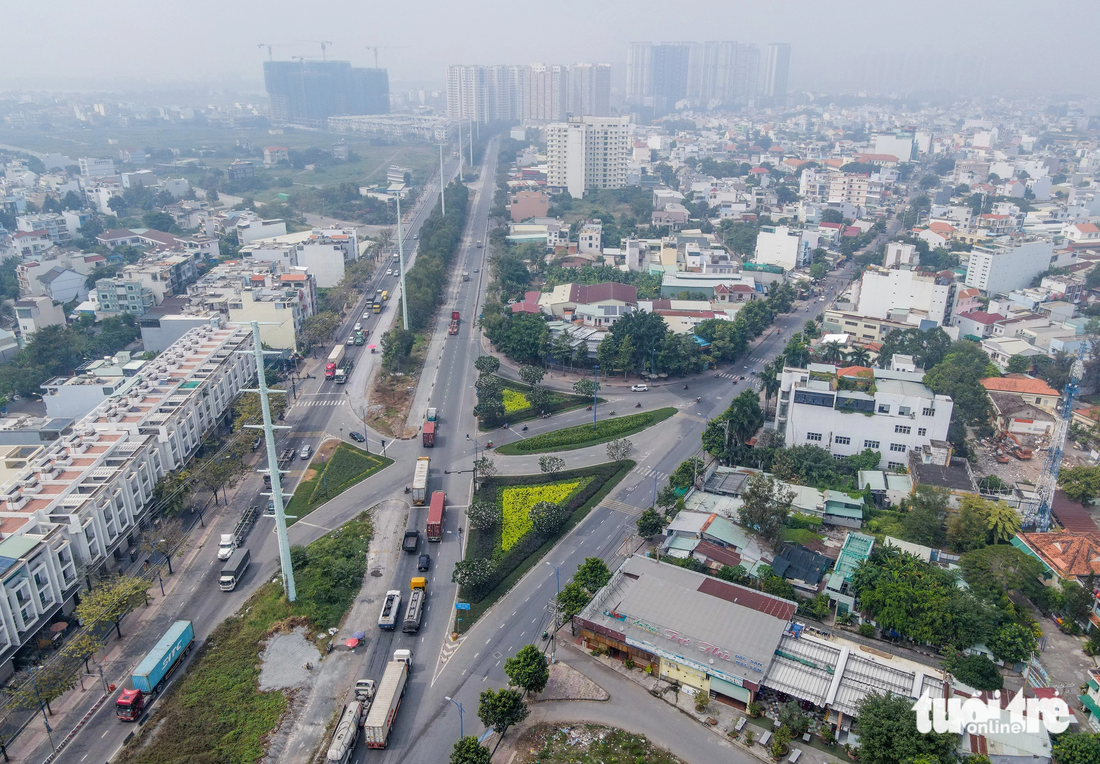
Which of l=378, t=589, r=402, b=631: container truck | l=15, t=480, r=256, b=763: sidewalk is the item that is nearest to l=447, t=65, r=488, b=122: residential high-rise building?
l=15, t=480, r=256, b=763: sidewalk

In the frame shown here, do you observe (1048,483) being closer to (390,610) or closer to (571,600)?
(571,600)

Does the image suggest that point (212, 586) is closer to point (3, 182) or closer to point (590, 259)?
point (590, 259)

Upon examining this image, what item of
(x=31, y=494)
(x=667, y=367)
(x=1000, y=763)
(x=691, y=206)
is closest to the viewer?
(x=1000, y=763)

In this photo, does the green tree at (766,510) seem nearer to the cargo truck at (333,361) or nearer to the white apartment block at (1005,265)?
the cargo truck at (333,361)

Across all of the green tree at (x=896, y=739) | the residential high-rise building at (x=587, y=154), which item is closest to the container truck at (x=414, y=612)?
the green tree at (x=896, y=739)

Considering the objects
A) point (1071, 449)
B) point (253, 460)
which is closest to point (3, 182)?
point (253, 460)
